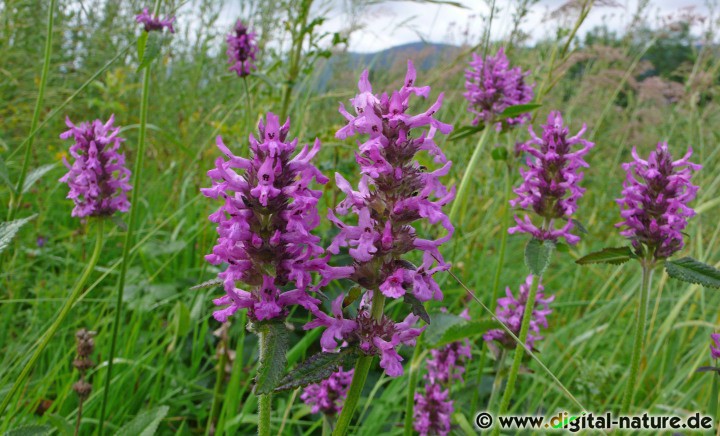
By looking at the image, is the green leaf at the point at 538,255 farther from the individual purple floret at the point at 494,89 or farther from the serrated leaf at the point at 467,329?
the individual purple floret at the point at 494,89

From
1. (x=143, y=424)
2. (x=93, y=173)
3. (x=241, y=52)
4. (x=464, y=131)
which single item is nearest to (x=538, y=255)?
(x=464, y=131)

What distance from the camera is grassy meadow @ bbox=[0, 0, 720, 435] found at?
2250mm

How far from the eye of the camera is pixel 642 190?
5.92ft

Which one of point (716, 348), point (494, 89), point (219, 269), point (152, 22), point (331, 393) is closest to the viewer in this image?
point (716, 348)

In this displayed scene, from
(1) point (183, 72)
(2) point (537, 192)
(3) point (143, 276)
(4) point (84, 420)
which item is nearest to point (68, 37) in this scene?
(1) point (183, 72)

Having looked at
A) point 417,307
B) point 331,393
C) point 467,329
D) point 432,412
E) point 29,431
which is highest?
point 417,307

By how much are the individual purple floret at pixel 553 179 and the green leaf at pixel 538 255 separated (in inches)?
3.7

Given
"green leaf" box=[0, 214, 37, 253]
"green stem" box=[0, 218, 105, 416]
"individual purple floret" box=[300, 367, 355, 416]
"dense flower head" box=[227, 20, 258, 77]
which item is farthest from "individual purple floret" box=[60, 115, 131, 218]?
"dense flower head" box=[227, 20, 258, 77]

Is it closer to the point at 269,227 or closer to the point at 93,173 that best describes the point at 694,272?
the point at 269,227

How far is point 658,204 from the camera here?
1.76 metres

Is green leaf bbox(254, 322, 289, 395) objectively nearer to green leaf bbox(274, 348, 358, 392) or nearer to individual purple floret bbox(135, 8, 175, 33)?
green leaf bbox(274, 348, 358, 392)

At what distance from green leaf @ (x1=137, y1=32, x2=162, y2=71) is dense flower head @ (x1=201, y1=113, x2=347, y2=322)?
0.80m

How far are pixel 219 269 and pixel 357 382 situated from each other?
6.96ft

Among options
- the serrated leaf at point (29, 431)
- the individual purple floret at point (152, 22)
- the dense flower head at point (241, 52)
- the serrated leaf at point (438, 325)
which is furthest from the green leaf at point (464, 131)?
the dense flower head at point (241, 52)
